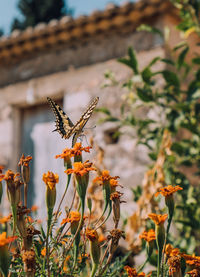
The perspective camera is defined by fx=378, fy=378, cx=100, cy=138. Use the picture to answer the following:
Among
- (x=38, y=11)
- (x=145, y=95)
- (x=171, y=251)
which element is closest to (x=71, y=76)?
(x=145, y=95)

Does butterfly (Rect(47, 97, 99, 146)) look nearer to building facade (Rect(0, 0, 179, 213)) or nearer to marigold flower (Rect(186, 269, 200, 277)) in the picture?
marigold flower (Rect(186, 269, 200, 277))

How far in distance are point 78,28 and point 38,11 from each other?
258 inches

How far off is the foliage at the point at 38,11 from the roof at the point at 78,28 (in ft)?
18.7

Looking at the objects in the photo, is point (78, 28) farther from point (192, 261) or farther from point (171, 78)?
point (192, 261)

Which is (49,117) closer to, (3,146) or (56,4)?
(3,146)

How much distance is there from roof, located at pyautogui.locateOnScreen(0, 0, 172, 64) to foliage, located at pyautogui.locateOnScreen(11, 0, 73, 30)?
5.70 meters

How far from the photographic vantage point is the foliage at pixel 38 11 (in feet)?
32.4

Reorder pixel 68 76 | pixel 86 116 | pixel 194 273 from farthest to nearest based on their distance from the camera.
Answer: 1. pixel 68 76
2. pixel 86 116
3. pixel 194 273

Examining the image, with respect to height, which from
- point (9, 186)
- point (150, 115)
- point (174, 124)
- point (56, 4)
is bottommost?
point (9, 186)

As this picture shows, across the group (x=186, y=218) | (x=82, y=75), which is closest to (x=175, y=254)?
(x=186, y=218)

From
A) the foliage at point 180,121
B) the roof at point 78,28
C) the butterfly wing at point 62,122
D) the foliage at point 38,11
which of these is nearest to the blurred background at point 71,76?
the roof at point 78,28

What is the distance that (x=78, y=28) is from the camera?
13.2 ft

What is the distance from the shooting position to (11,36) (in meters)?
A: 4.25

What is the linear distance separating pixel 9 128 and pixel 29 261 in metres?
3.63
